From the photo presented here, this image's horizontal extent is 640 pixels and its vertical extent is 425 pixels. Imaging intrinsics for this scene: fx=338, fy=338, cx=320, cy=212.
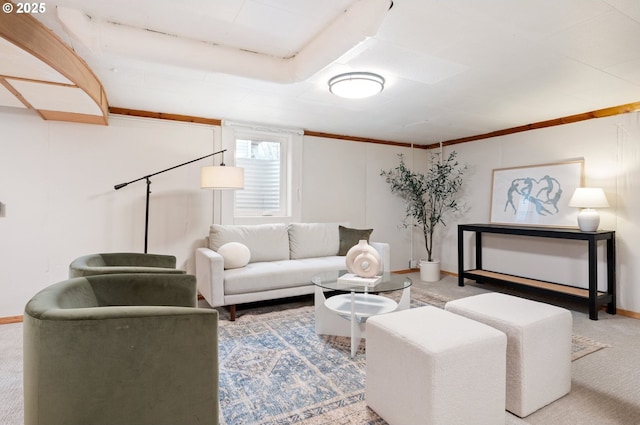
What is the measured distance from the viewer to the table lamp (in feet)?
11.2

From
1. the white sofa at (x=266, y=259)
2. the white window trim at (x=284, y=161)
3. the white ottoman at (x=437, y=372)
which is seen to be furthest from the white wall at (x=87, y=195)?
the white ottoman at (x=437, y=372)

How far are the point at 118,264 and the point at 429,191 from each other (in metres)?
4.45

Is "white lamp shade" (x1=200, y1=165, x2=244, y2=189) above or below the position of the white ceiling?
below

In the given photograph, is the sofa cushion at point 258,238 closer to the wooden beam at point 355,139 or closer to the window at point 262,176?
the window at point 262,176

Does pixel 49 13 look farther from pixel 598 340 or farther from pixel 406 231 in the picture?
pixel 406 231

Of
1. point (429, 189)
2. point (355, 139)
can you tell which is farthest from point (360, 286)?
point (429, 189)

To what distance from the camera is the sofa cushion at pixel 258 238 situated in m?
3.78

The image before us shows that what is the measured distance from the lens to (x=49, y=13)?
1.81 metres

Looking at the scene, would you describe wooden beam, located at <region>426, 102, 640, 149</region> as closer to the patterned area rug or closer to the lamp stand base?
the lamp stand base

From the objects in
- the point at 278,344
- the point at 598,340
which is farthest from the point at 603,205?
the point at 278,344

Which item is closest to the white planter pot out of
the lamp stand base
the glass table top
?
the lamp stand base

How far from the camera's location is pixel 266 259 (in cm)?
396

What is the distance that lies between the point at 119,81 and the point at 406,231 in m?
4.47

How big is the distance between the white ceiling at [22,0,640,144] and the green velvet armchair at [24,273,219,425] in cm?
153
